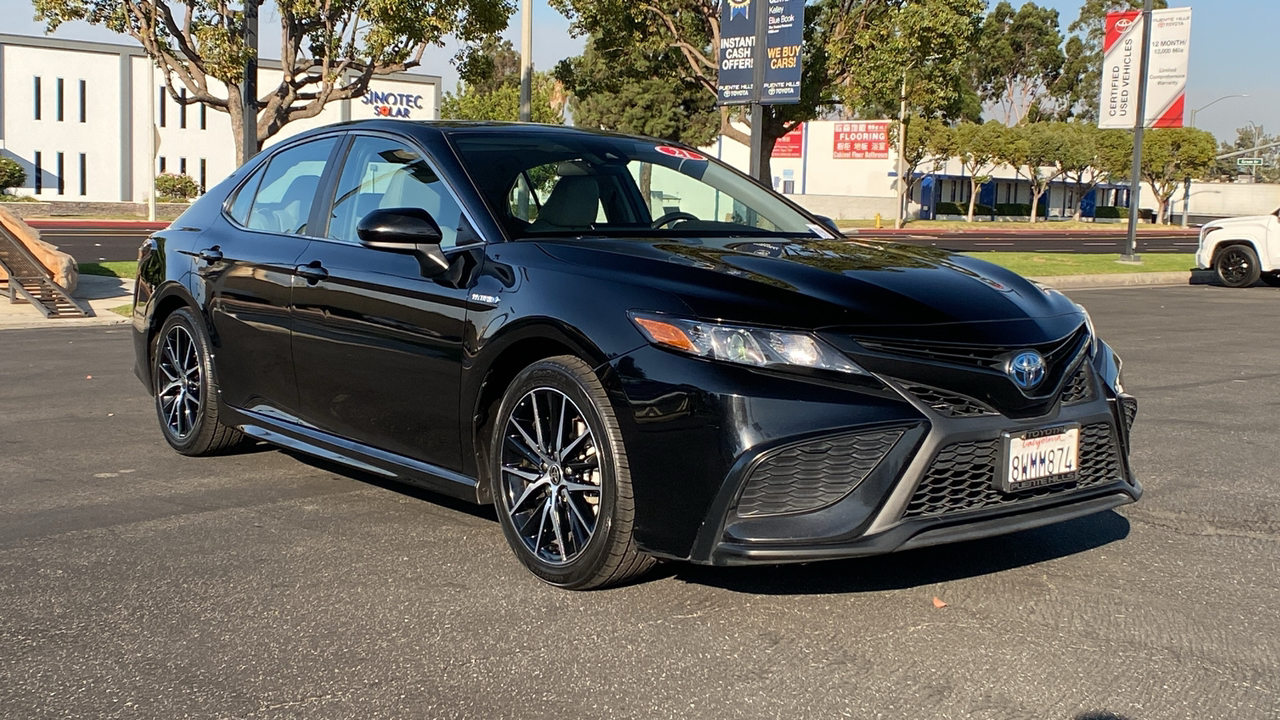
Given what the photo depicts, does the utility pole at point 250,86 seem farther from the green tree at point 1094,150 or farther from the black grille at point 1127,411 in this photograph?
the green tree at point 1094,150

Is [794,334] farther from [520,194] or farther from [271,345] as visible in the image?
[271,345]

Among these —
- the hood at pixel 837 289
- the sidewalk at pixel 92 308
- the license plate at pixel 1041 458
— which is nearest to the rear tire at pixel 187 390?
the hood at pixel 837 289

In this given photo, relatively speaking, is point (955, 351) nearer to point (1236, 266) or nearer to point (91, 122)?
point (1236, 266)

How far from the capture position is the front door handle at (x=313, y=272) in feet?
17.0

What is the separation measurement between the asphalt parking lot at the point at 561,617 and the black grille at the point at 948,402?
66 centimetres

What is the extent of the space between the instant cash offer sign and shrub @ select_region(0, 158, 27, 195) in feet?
124

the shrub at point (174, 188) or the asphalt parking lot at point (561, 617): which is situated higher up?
the shrub at point (174, 188)

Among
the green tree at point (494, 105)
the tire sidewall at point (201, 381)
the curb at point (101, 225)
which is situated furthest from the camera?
the green tree at point (494, 105)

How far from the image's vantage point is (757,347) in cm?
369

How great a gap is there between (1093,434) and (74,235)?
103ft

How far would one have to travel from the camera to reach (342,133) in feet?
18.4

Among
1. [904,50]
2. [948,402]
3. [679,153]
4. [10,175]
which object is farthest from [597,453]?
[10,175]

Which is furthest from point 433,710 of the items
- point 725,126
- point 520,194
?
point 725,126

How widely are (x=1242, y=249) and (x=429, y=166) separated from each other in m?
19.2
